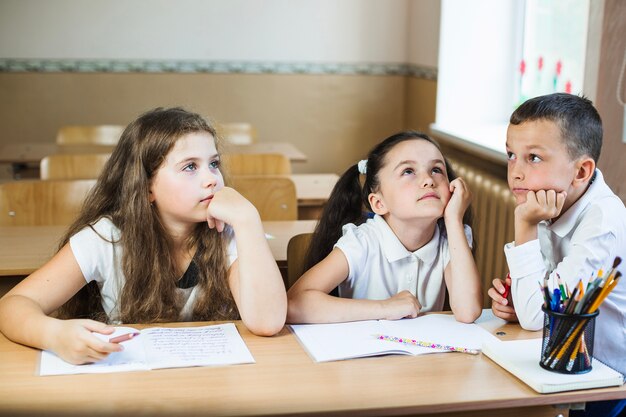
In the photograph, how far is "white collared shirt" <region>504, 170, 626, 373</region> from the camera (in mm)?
1599

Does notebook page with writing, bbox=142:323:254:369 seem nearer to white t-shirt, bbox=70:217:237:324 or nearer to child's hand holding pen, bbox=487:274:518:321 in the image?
white t-shirt, bbox=70:217:237:324

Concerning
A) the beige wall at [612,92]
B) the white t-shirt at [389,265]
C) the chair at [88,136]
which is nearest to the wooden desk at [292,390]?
the white t-shirt at [389,265]

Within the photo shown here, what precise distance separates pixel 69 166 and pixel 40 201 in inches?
22.6

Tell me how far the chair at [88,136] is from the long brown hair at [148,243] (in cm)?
253

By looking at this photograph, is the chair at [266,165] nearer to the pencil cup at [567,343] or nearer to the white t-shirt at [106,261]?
the white t-shirt at [106,261]

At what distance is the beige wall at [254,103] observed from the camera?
508 centimetres

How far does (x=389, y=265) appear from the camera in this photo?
76.3 inches

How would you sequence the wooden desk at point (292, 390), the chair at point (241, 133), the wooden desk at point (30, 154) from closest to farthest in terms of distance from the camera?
1. the wooden desk at point (292, 390)
2. the wooden desk at point (30, 154)
3. the chair at point (241, 133)

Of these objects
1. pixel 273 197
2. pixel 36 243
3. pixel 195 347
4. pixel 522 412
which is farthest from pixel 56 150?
pixel 522 412

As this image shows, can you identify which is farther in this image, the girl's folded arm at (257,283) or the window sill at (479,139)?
the window sill at (479,139)

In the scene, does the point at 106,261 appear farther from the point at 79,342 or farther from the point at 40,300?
the point at 79,342

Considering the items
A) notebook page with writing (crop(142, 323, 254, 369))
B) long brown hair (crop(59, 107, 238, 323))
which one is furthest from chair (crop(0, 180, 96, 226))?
notebook page with writing (crop(142, 323, 254, 369))

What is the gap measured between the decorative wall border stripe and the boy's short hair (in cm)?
318

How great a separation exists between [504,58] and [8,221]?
2615 mm
